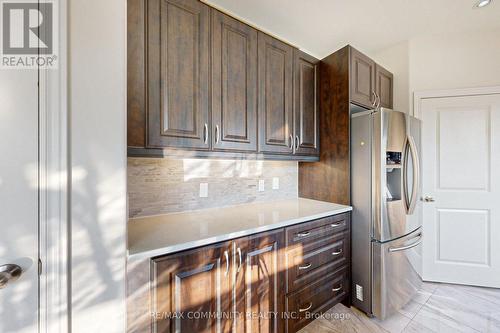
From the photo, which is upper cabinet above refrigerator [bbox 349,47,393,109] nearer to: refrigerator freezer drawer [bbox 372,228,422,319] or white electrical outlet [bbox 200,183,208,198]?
refrigerator freezer drawer [bbox 372,228,422,319]

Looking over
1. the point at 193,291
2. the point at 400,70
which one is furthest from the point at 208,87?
the point at 400,70

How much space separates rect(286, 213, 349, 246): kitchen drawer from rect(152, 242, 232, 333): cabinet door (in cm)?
52

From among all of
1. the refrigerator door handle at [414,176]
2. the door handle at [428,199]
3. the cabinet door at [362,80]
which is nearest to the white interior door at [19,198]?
the cabinet door at [362,80]

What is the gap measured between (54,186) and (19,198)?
0.34ft

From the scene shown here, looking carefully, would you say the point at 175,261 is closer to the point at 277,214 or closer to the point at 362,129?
the point at 277,214

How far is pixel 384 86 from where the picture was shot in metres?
2.43

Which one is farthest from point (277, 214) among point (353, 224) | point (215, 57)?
point (215, 57)

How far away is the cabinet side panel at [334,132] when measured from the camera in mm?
1979

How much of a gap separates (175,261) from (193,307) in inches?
10.9

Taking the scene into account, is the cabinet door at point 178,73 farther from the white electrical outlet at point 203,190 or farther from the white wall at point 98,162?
the white electrical outlet at point 203,190

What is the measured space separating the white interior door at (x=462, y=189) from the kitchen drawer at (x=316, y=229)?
4.33 feet

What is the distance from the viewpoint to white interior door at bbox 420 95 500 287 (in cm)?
226

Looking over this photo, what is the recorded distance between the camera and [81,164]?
84 centimetres

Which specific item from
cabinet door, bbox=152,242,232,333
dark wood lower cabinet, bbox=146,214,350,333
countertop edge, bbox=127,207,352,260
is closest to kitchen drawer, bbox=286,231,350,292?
dark wood lower cabinet, bbox=146,214,350,333
